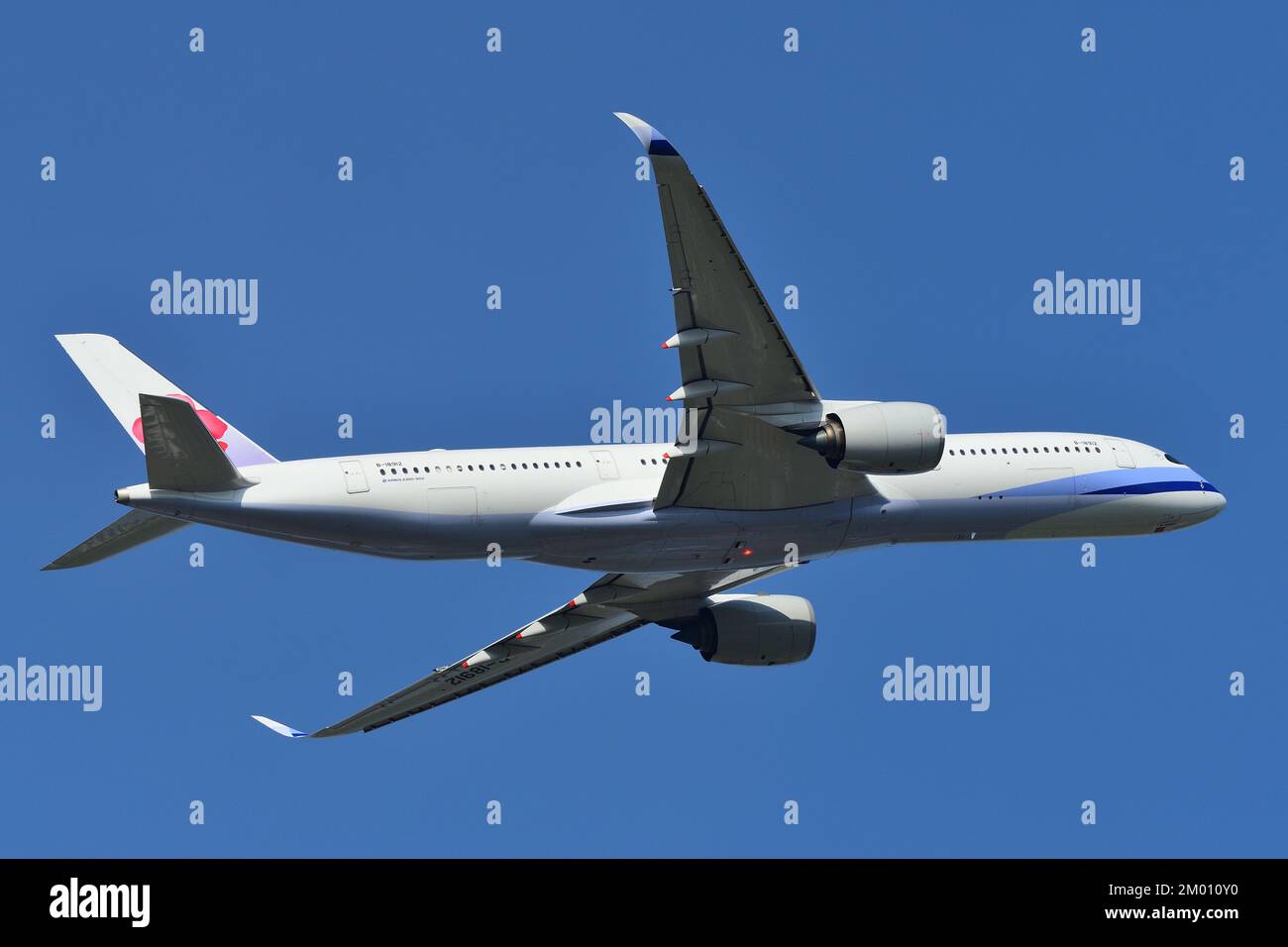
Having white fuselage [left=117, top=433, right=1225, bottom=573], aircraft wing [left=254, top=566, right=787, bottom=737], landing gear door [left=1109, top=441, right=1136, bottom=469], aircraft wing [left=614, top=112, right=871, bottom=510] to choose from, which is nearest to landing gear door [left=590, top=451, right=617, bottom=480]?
white fuselage [left=117, top=433, right=1225, bottom=573]

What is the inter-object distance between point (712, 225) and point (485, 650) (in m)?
17.2

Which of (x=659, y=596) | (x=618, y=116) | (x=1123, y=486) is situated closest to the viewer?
(x=618, y=116)

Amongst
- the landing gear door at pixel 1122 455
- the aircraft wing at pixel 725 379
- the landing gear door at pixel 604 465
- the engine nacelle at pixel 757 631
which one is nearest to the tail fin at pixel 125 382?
the landing gear door at pixel 604 465

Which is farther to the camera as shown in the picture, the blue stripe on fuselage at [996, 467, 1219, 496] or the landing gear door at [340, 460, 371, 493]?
the blue stripe on fuselage at [996, 467, 1219, 496]

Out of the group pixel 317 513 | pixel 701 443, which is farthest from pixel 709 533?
pixel 317 513

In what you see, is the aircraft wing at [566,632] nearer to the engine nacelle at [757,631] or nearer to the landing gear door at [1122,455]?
the engine nacelle at [757,631]

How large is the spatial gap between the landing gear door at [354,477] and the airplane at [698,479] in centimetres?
4

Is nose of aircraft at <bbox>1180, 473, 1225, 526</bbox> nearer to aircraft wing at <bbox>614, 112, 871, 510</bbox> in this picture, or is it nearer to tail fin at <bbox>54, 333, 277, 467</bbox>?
aircraft wing at <bbox>614, 112, 871, 510</bbox>

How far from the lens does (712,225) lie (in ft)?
115

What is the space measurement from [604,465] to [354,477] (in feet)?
18.1

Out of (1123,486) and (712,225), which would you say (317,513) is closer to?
(712,225)

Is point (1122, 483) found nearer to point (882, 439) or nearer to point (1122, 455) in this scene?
point (1122, 455)

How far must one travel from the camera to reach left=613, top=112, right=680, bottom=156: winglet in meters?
33.1

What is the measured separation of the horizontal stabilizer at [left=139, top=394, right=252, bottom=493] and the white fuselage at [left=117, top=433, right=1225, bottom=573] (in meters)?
0.30
